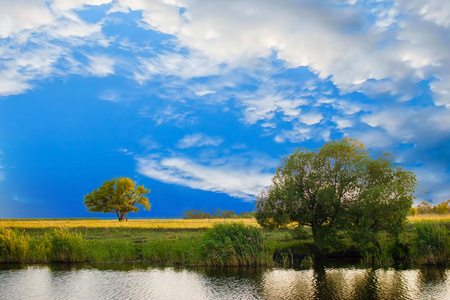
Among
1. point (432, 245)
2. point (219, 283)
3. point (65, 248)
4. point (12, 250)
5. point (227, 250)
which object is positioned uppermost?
point (12, 250)

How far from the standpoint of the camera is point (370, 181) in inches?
1325

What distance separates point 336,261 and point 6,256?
2944 centimetres

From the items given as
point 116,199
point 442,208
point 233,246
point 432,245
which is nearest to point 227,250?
point 233,246

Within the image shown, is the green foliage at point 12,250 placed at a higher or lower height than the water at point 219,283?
higher

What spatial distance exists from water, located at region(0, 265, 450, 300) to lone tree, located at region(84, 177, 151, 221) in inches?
2740

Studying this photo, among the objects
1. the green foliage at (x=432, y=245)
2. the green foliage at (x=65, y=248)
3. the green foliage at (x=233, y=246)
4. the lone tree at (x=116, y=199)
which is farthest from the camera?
the lone tree at (x=116, y=199)

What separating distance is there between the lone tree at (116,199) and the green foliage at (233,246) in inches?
2804

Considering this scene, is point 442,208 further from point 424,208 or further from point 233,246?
point 233,246

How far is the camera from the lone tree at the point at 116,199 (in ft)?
315

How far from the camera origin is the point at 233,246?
1112 inches

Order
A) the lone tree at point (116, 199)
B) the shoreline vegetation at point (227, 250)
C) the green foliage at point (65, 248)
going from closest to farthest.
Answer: the shoreline vegetation at point (227, 250) < the green foliage at point (65, 248) < the lone tree at point (116, 199)

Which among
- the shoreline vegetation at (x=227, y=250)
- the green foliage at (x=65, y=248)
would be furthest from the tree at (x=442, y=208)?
the green foliage at (x=65, y=248)

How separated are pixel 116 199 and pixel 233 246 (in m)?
73.5

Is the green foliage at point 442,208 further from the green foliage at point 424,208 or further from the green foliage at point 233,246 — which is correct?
the green foliage at point 233,246
